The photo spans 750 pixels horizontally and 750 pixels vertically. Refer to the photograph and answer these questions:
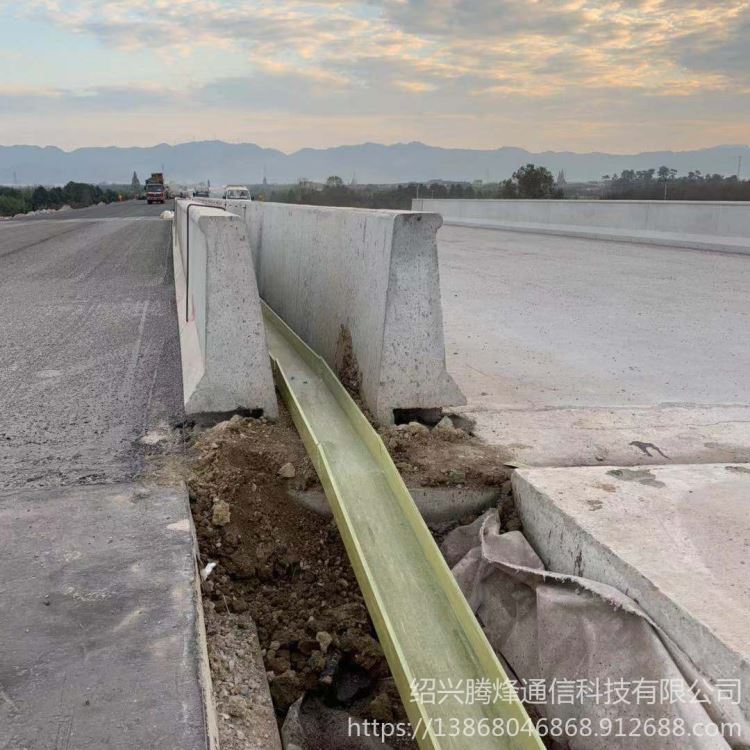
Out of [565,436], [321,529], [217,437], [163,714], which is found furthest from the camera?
[565,436]

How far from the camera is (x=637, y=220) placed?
2025 centimetres

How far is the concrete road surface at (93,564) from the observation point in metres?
2.37

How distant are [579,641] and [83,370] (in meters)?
4.99

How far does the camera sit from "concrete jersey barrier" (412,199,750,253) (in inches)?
678

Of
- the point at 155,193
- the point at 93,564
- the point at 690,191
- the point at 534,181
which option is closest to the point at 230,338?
the point at 93,564

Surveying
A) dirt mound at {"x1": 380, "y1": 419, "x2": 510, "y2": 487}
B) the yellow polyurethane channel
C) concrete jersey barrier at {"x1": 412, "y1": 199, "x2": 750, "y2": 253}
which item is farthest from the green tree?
the yellow polyurethane channel

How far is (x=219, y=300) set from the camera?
4.96m

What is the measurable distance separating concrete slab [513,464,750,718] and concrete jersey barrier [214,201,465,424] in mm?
1157

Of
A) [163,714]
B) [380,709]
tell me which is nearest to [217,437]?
[380,709]

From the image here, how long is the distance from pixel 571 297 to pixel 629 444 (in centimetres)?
614

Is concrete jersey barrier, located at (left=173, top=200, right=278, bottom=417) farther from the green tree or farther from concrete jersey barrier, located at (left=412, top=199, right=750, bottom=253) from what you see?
the green tree

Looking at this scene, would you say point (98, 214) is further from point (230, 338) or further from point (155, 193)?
point (230, 338)

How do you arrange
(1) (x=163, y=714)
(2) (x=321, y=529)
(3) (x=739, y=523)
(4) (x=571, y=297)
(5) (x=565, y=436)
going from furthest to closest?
(4) (x=571, y=297) < (5) (x=565, y=436) < (2) (x=321, y=529) < (3) (x=739, y=523) < (1) (x=163, y=714)

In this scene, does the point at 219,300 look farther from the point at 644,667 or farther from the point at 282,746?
the point at 644,667
